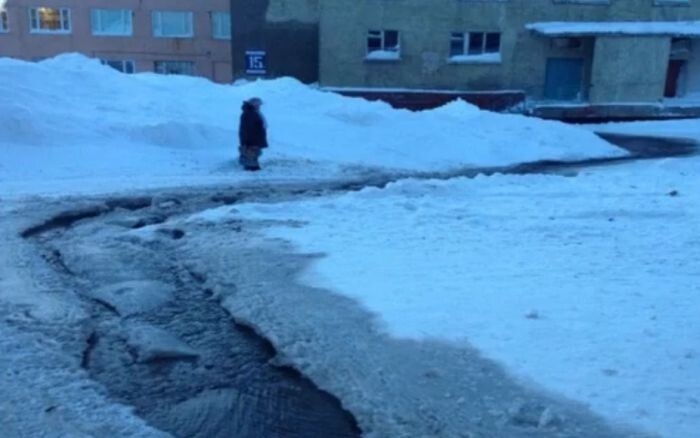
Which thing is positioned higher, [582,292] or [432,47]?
[432,47]

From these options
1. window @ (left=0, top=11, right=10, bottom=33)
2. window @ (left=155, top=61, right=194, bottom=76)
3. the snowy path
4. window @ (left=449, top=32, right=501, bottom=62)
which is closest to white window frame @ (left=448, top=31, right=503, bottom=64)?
window @ (left=449, top=32, right=501, bottom=62)

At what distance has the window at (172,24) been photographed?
144 feet

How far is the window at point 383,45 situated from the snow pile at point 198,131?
1033cm

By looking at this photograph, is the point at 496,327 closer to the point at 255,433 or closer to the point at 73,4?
the point at 255,433

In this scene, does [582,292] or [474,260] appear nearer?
[582,292]

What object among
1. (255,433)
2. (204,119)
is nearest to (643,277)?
(255,433)

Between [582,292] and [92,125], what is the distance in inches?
456

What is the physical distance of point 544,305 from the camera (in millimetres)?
5762

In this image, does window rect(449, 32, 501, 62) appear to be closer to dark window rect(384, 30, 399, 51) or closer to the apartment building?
dark window rect(384, 30, 399, 51)

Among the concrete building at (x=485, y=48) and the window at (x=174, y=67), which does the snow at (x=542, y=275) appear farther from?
the window at (x=174, y=67)

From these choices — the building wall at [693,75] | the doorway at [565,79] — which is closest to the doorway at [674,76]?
the building wall at [693,75]

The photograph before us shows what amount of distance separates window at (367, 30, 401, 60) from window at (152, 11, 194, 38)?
56.9ft

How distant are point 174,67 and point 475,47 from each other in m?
20.3

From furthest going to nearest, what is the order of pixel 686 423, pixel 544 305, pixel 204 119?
pixel 204 119 → pixel 544 305 → pixel 686 423
